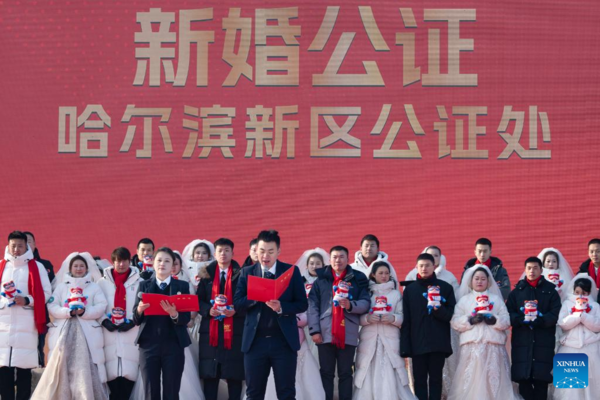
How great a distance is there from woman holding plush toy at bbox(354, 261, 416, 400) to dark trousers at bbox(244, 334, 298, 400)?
49.5 inches

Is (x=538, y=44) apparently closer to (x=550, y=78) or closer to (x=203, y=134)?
(x=550, y=78)

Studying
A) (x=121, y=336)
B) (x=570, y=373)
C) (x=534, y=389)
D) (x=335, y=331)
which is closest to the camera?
(x=570, y=373)

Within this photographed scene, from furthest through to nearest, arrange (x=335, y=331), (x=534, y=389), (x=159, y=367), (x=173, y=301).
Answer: (x=534, y=389)
(x=335, y=331)
(x=159, y=367)
(x=173, y=301)

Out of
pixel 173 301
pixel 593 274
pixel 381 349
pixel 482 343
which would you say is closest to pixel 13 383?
pixel 173 301

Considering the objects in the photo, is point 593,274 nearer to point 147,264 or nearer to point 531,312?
point 531,312

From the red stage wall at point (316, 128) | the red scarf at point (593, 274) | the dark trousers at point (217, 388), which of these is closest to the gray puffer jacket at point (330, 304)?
the dark trousers at point (217, 388)

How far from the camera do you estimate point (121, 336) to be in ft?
21.4

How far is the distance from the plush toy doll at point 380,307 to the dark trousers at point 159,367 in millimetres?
1481

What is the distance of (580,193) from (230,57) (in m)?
3.57

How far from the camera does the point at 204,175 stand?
888cm

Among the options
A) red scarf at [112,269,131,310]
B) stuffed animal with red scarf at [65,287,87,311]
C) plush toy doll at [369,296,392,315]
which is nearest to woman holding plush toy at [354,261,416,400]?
plush toy doll at [369,296,392,315]

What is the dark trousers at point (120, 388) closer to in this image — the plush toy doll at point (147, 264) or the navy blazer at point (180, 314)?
the plush toy doll at point (147, 264)

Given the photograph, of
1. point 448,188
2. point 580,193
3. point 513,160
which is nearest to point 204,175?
point 448,188

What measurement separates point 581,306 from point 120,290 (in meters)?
3.26
